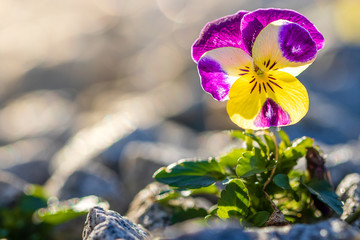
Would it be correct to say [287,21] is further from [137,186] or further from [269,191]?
[137,186]

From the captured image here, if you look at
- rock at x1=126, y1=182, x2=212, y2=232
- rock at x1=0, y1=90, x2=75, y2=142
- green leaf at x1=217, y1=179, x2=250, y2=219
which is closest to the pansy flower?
green leaf at x1=217, y1=179, x2=250, y2=219

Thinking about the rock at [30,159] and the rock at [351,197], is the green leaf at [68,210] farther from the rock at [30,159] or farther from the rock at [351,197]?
the rock at [30,159]

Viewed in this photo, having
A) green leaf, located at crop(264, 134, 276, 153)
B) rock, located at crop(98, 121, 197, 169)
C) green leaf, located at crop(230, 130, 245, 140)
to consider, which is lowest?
green leaf, located at crop(264, 134, 276, 153)

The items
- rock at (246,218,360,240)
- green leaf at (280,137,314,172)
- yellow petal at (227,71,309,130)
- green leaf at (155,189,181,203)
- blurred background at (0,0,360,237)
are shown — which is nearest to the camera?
rock at (246,218,360,240)

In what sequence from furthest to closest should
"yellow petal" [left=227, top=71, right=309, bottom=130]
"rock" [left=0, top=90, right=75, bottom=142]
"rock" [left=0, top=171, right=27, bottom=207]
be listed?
"rock" [left=0, top=90, right=75, bottom=142] < "rock" [left=0, top=171, right=27, bottom=207] < "yellow petal" [left=227, top=71, right=309, bottom=130]

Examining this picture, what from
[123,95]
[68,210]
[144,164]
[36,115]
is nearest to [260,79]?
[68,210]

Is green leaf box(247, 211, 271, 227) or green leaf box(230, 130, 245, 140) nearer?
green leaf box(247, 211, 271, 227)

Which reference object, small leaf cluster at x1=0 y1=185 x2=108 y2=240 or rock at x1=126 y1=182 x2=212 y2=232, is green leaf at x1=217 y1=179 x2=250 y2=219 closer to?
rock at x1=126 y1=182 x2=212 y2=232

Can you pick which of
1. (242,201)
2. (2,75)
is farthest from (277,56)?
(2,75)
